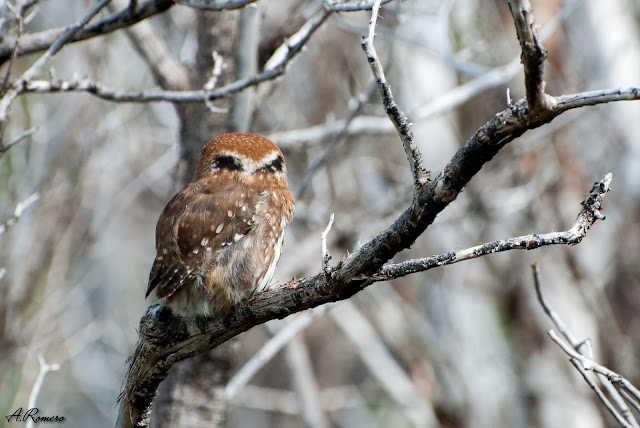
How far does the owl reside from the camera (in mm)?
3064

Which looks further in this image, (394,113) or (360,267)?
(360,267)

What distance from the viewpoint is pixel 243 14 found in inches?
161

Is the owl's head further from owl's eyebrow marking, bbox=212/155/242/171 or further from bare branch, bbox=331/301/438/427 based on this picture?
bare branch, bbox=331/301/438/427

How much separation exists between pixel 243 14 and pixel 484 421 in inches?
197

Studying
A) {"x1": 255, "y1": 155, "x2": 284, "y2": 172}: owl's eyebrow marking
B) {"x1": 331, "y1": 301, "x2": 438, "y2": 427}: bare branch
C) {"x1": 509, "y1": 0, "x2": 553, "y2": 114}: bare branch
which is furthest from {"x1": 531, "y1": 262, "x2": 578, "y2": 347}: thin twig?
{"x1": 331, "y1": 301, "x2": 438, "y2": 427}: bare branch

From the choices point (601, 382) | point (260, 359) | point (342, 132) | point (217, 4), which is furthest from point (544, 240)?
point (260, 359)

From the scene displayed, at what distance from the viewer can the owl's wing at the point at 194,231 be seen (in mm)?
3078

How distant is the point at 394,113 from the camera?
2.08 metres

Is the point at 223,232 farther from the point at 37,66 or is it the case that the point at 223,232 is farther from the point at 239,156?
the point at 37,66

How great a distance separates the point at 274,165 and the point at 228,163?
0.24 metres

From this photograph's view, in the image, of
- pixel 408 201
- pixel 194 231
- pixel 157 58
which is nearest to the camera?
pixel 194 231

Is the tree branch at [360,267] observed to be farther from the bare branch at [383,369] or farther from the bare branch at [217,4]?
the bare branch at [383,369]

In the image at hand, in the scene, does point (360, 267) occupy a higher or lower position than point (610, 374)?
higher

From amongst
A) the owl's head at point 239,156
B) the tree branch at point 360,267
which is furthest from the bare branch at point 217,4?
the tree branch at point 360,267
